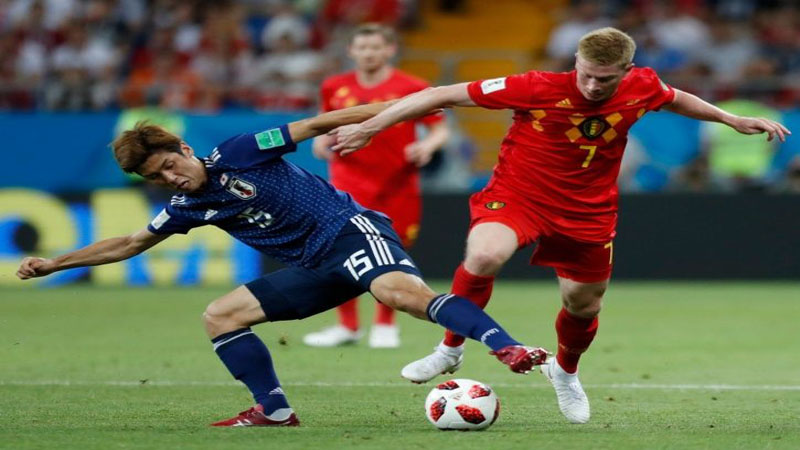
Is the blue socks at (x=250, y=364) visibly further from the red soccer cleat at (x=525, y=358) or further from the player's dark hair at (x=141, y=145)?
the red soccer cleat at (x=525, y=358)

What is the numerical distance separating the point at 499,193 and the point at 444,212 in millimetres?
9125

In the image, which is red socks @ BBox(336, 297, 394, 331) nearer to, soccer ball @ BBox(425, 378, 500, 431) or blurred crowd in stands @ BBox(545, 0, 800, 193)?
soccer ball @ BBox(425, 378, 500, 431)

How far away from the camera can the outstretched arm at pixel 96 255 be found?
678cm

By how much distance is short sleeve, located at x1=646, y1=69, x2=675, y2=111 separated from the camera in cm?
692

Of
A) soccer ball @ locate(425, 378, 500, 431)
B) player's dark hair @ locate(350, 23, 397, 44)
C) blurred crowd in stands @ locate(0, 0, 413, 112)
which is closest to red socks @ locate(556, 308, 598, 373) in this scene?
soccer ball @ locate(425, 378, 500, 431)

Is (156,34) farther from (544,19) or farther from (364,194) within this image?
(364,194)

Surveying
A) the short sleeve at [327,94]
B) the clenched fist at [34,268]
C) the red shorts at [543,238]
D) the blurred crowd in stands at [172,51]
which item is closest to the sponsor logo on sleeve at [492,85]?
A: the red shorts at [543,238]

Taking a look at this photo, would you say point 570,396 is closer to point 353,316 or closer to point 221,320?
point 221,320

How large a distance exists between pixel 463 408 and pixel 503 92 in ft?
5.05

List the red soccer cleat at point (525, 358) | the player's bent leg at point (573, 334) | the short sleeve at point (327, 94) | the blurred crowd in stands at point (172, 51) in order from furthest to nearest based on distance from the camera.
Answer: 1. the blurred crowd in stands at point (172, 51)
2. the short sleeve at point (327, 94)
3. the player's bent leg at point (573, 334)
4. the red soccer cleat at point (525, 358)

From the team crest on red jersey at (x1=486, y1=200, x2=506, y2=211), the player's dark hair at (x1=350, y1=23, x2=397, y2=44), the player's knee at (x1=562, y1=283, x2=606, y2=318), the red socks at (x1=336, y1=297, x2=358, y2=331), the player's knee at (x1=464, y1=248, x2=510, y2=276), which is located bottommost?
the red socks at (x1=336, y1=297, x2=358, y2=331)

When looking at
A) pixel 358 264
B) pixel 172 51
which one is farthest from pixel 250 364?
pixel 172 51

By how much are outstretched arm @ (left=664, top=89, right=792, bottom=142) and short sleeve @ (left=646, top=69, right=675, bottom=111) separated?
0.04m

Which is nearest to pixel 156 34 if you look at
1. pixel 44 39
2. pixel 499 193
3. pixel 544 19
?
pixel 44 39
